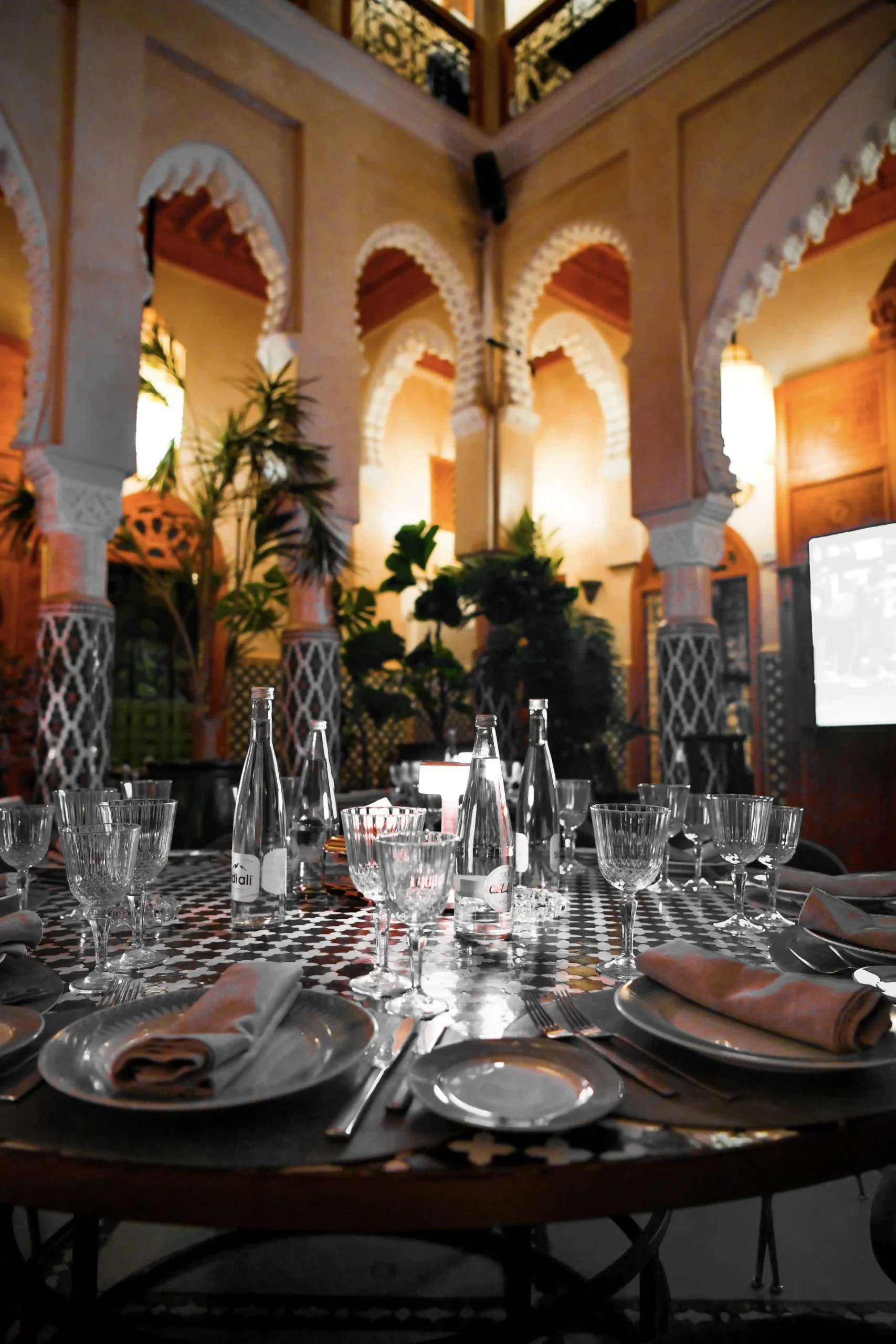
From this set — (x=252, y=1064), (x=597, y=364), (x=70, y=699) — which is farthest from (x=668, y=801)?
(x=597, y=364)

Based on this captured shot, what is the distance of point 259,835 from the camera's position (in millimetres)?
1450

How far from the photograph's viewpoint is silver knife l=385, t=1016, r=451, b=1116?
667 mm

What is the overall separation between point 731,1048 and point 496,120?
25.0 feet

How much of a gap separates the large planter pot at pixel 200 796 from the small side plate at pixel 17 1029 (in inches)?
106

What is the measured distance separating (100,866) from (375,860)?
31cm

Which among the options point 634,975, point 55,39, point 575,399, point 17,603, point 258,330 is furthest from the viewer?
point 575,399

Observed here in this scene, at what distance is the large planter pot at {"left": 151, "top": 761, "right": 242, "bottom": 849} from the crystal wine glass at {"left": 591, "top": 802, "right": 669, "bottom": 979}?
8.60ft

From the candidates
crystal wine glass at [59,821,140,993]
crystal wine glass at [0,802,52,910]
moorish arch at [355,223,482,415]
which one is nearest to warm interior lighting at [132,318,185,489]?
moorish arch at [355,223,482,415]

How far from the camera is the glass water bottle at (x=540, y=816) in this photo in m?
1.56

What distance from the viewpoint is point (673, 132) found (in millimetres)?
5508

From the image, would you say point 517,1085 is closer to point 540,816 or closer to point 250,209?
point 540,816

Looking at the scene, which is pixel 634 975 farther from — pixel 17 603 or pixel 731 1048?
pixel 17 603

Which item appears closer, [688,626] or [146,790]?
[146,790]

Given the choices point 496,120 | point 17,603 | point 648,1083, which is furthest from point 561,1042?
point 496,120
